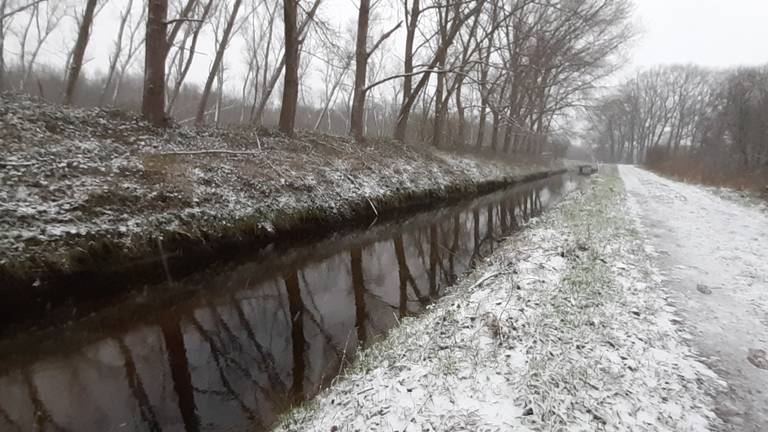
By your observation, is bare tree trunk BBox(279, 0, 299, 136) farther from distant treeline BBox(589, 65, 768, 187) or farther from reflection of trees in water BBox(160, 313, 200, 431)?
distant treeline BBox(589, 65, 768, 187)

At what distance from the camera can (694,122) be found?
6031cm

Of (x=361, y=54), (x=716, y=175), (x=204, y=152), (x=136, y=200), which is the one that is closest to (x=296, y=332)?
(x=136, y=200)

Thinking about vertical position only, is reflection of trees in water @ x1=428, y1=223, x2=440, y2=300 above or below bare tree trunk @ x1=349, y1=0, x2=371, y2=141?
below

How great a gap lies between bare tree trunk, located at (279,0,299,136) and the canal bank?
74cm

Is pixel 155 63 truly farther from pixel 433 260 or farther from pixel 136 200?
pixel 433 260

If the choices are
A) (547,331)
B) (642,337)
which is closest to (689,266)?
(642,337)

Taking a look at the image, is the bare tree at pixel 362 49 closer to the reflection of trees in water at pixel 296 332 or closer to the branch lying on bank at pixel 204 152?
the branch lying on bank at pixel 204 152

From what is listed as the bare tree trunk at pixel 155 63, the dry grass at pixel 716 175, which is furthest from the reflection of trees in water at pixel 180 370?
the dry grass at pixel 716 175

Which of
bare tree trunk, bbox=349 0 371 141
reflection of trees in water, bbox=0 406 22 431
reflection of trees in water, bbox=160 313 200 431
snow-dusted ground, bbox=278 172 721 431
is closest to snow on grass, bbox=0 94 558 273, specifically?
reflection of trees in water, bbox=160 313 200 431

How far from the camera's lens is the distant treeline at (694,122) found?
80.8ft

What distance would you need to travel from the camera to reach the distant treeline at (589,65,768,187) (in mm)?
24625

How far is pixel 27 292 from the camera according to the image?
410cm

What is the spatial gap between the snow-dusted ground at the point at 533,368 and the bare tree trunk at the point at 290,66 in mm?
8389

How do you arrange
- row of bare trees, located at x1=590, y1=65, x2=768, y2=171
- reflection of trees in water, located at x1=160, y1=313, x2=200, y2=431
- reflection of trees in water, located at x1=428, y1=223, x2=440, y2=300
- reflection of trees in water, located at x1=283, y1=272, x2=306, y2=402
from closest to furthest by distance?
reflection of trees in water, located at x1=160, y1=313, x2=200, y2=431 → reflection of trees in water, located at x1=283, y1=272, x2=306, y2=402 → reflection of trees in water, located at x1=428, y1=223, x2=440, y2=300 → row of bare trees, located at x1=590, y1=65, x2=768, y2=171
